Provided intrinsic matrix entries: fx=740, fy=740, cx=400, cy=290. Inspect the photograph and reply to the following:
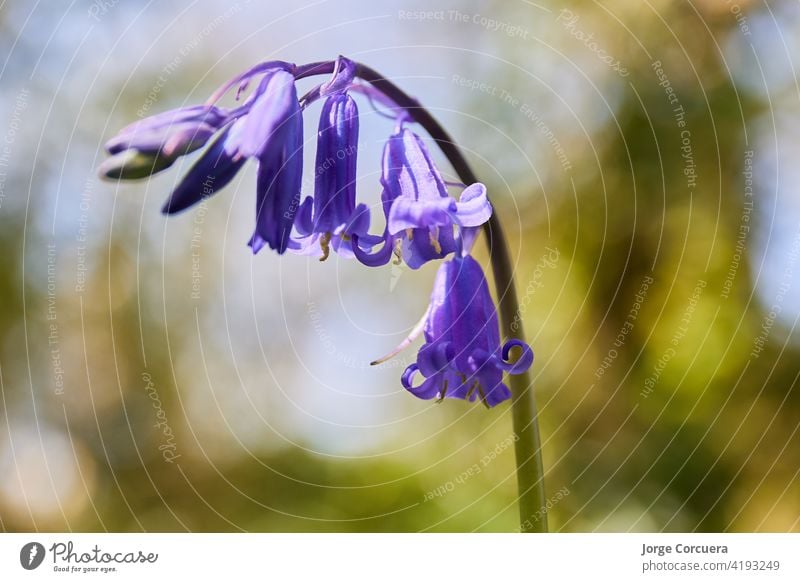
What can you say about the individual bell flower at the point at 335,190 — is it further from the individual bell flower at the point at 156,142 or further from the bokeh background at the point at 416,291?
the bokeh background at the point at 416,291

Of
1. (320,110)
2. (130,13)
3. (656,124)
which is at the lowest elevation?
(656,124)

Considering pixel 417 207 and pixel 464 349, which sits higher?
pixel 417 207

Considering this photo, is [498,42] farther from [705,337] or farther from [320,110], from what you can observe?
[320,110]
